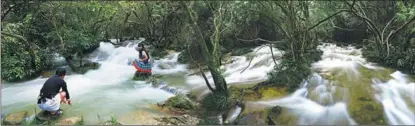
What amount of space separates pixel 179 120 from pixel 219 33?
9.44 ft

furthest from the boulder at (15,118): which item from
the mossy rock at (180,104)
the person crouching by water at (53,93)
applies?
the mossy rock at (180,104)

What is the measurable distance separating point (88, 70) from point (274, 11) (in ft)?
25.4

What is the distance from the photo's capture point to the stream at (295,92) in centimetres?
948

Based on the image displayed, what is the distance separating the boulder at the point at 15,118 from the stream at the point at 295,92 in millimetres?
425

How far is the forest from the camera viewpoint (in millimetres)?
11359

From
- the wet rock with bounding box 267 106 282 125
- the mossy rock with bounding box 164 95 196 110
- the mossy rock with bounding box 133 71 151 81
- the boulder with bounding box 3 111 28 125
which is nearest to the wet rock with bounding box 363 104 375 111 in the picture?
the wet rock with bounding box 267 106 282 125

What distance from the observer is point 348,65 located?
12.6 meters

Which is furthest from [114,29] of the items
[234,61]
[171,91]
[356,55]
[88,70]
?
[356,55]

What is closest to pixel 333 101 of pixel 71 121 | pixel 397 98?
pixel 397 98

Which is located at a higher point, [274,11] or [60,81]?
[274,11]

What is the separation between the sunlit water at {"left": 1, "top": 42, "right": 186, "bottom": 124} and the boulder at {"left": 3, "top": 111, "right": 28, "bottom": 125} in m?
0.34

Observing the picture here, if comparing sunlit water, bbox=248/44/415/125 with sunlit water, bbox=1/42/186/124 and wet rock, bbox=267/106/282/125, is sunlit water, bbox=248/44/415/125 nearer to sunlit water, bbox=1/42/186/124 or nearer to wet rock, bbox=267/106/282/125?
wet rock, bbox=267/106/282/125

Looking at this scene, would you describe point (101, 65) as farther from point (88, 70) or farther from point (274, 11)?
point (274, 11)

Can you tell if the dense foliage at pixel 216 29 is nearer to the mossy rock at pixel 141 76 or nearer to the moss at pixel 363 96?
the moss at pixel 363 96
